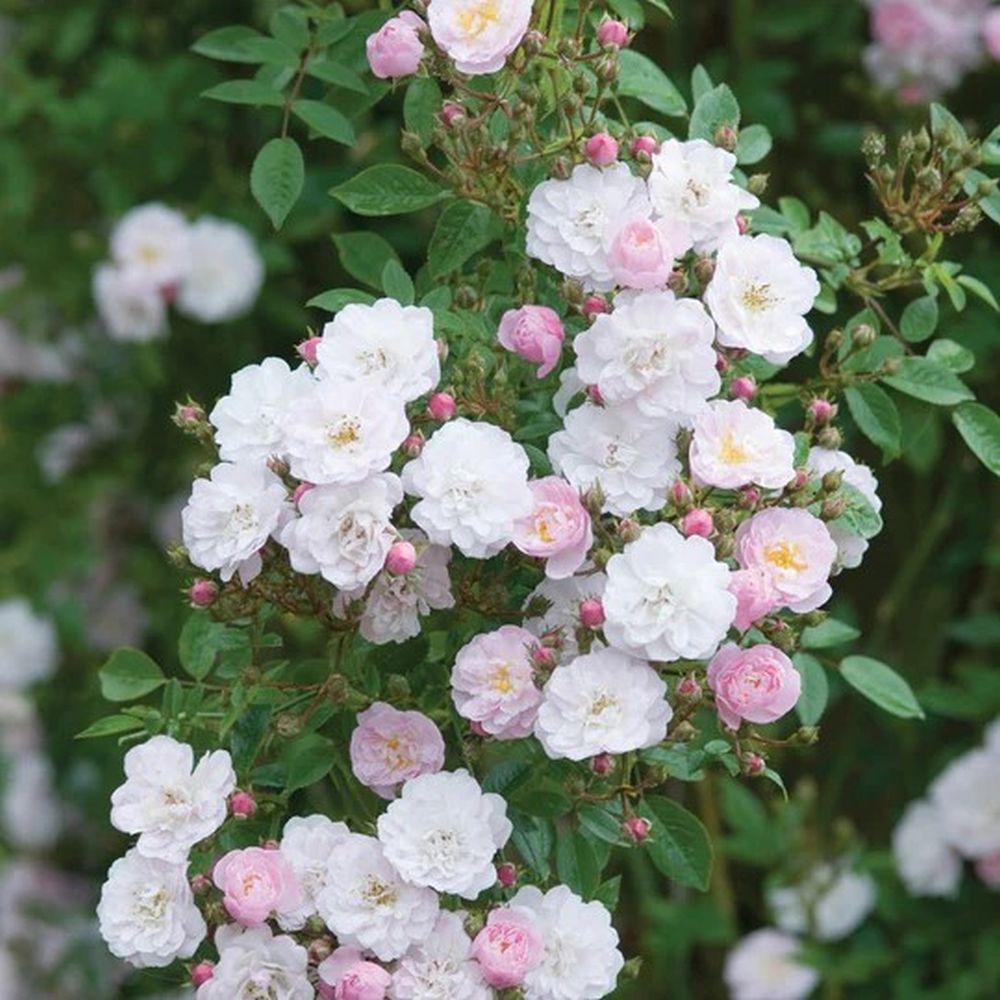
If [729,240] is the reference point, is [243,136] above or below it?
below

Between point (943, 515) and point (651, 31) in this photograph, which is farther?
point (651, 31)

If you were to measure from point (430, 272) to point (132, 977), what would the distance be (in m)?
1.73

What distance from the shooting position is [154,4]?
9.22 feet

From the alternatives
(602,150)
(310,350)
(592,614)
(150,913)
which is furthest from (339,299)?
(150,913)

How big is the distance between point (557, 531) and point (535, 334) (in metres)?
0.15

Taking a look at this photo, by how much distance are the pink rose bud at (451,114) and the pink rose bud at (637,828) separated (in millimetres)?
445

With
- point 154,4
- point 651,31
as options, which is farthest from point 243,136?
point 651,31

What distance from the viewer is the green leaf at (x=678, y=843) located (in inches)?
49.3

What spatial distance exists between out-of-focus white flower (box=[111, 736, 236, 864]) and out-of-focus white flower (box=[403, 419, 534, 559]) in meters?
0.20

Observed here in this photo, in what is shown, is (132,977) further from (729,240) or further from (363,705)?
(729,240)

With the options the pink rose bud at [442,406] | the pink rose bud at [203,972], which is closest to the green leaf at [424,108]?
the pink rose bud at [442,406]

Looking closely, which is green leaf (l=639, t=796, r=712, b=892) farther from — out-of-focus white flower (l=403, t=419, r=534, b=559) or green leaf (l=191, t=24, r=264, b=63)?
green leaf (l=191, t=24, r=264, b=63)

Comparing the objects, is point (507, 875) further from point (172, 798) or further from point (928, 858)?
point (928, 858)

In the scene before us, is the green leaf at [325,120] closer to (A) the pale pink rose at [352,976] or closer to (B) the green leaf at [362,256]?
(B) the green leaf at [362,256]
